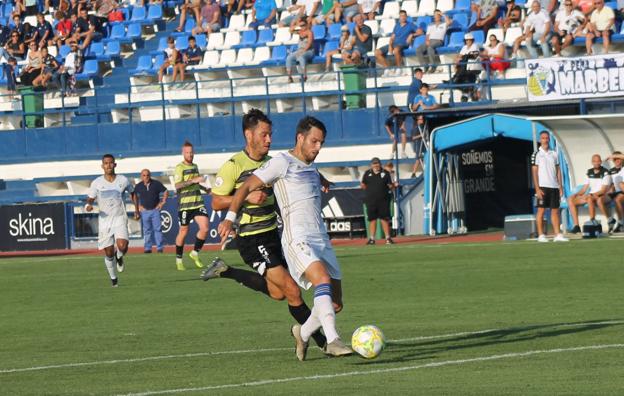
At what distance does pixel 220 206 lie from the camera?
11.8 metres

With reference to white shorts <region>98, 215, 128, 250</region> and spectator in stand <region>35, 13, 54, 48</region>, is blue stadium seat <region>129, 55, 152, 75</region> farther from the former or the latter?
white shorts <region>98, 215, 128, 250</region>

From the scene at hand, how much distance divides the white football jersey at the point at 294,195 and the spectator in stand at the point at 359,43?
25.2m

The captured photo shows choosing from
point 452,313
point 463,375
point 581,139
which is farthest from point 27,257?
point 463,375

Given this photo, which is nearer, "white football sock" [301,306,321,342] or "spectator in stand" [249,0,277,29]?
"white football sock" [301,306,321,342]

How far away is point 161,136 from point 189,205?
13.5 meters

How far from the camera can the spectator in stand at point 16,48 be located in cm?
4400

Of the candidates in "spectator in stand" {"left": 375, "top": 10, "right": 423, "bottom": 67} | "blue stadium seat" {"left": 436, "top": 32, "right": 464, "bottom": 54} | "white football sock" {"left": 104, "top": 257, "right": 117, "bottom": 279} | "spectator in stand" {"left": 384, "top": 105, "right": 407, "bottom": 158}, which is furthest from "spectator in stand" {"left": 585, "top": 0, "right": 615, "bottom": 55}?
"white football sock" {"left": 104, "top": 257, "right": 117, "bottom": 279}

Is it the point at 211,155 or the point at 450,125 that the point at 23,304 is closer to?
the point at 450,125

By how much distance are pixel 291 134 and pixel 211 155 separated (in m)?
2.46

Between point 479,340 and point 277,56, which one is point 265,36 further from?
point 479,340

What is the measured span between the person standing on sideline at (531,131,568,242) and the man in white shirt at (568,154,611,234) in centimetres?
164

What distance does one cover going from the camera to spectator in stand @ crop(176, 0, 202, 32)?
41.3 m

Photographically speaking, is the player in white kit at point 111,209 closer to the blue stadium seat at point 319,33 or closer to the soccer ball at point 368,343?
the soccer ball at point 368,343

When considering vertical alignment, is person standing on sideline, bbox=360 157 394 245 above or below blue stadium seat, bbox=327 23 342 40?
below
